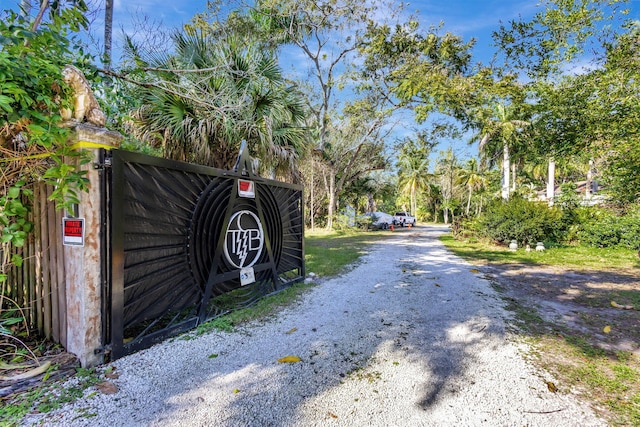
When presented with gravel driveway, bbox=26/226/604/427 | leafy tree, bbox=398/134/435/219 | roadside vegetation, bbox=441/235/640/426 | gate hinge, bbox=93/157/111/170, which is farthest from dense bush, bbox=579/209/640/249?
leafy tree, bbox=398/134/435/219

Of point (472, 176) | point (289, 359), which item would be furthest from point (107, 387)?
point (472, 176)

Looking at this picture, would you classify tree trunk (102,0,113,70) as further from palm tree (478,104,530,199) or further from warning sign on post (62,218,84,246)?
palm tree (478,104,530,199)

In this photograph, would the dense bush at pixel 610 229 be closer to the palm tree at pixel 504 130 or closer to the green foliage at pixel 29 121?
the palm tree at pixel 504 130

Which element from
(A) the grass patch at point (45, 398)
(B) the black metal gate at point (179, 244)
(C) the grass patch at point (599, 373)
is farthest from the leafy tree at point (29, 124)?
(C) the grass patch at point (599, 373)

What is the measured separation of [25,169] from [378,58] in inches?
642

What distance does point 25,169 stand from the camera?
7.89ft

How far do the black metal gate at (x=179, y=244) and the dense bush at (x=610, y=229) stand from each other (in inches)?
489

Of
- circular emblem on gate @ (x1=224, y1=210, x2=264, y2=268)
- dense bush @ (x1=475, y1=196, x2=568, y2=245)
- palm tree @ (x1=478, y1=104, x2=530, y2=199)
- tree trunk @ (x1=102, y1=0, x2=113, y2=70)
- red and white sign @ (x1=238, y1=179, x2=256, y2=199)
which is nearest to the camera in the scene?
circular emblem on gate @ (x1=224, y1=210, x2=264, y2=268)

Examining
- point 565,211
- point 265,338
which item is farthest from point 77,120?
point 565,211

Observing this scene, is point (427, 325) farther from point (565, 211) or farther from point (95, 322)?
point (565, 211)

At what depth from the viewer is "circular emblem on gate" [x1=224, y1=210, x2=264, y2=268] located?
398 cm

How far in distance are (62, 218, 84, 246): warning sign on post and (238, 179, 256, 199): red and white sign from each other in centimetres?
195

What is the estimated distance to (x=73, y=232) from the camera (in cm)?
240

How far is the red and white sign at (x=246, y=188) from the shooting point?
4141mm
